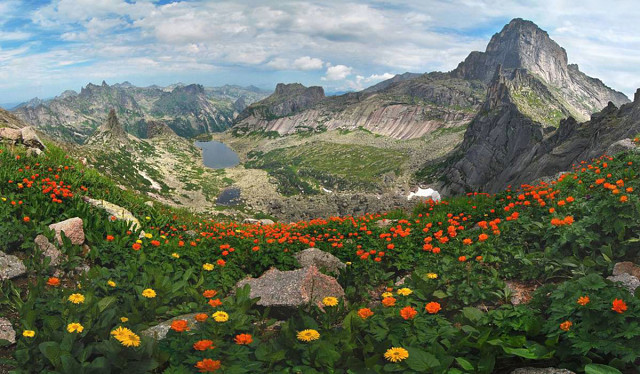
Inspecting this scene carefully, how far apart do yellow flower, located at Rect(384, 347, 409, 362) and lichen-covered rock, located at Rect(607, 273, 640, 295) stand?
320 centimetres

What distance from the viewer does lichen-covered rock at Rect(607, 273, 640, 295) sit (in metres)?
4.55

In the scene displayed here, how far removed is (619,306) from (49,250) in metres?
10.2

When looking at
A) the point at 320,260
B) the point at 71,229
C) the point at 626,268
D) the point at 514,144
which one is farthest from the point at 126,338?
the point at 514,144

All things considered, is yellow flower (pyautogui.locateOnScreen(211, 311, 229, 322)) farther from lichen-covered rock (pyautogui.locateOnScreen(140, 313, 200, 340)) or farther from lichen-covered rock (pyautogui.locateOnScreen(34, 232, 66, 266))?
lichen-covered rock (pyautogui.locateOnScreen(34, 232, 66, 266))

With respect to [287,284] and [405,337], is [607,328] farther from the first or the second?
[287,284]

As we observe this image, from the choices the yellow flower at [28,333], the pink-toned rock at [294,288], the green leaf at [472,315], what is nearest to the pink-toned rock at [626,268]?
the green leaf at [472,315]

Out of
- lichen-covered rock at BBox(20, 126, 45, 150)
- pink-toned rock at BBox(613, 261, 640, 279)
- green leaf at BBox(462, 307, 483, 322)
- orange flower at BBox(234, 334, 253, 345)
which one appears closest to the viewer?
orange flower at BBox(234, 334, 253, 345)

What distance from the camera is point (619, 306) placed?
354cm

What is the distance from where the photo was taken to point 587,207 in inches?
277

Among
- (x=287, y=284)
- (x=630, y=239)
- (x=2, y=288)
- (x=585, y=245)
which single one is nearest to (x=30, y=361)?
(x=2, y=288)

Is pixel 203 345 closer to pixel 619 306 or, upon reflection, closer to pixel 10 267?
pixel 619 306

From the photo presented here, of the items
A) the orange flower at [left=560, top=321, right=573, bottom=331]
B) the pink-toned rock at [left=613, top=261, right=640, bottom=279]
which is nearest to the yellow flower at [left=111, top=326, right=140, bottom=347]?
the orange flower at [left=560, top=321, right=573, bottom=331]

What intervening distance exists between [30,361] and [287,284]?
4.01 m

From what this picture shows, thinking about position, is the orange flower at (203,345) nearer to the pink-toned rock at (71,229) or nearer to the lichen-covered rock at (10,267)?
the lichen-covered rock at (10,267)
